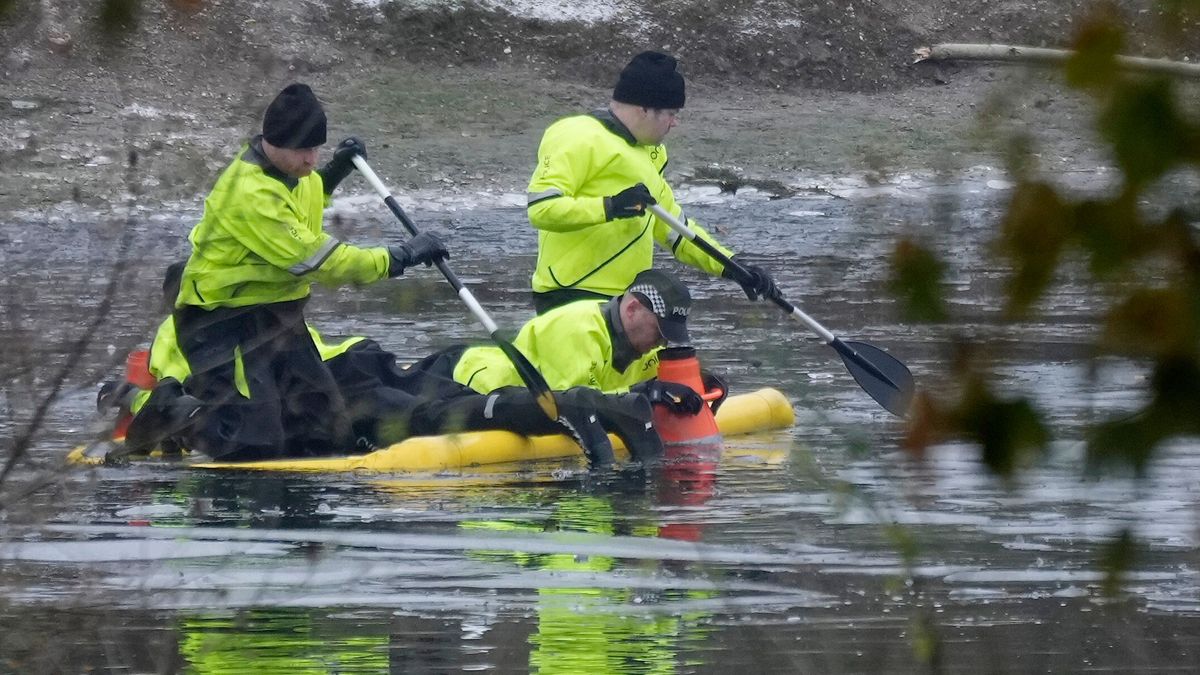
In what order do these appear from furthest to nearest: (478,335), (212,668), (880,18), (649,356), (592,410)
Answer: (880,18) → (478,335) → (649,356) → (592,410) → (212,668)

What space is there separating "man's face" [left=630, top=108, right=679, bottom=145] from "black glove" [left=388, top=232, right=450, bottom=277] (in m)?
1.09

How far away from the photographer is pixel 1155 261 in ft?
6.28

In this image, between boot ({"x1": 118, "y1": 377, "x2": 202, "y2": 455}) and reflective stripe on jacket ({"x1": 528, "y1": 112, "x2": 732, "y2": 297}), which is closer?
boot ({"x1": 118, "y1": 377, "x2": 202, "y2": 455})

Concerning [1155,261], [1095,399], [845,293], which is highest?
[1155,261]

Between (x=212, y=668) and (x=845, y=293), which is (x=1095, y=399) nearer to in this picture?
(x=212, y=668)

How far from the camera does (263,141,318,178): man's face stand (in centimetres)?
803

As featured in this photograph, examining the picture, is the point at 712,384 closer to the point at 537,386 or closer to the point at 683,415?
the point at 683,415

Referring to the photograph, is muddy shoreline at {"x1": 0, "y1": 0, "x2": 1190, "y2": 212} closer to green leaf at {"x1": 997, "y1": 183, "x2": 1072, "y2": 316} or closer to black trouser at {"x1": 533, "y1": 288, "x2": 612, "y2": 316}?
black trouser at {"x1": 533, "y1": 288, "x2": 612, "y2": 316}

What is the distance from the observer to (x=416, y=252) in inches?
336

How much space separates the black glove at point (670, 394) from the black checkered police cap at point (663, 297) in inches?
8.2

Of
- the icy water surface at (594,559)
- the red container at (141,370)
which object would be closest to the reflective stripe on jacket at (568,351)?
the icy water surface at (594,559)

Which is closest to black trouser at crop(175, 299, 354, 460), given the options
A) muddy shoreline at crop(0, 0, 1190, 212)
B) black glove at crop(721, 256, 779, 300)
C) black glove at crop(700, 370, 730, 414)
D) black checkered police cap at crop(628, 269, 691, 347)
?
black checkered police cap at crop(628, 269, 691, 347)

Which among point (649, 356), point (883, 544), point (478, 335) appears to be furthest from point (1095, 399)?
point (478, 335)

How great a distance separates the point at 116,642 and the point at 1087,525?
3.48 meters
